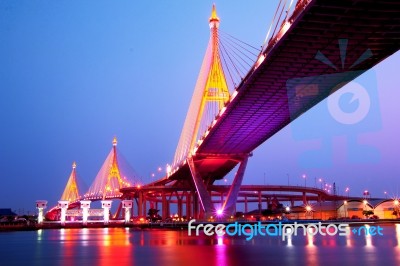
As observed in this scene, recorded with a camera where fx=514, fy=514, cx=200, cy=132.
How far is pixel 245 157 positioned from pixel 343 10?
37.4 metres

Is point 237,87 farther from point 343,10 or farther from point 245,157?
point 245,157

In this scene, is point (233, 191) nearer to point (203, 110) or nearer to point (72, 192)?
point (203, 110)

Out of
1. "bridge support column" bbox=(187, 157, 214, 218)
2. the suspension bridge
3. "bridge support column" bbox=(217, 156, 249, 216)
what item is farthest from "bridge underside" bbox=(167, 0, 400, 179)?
"bridge support column" bbox=(187, 157, 214, 218)

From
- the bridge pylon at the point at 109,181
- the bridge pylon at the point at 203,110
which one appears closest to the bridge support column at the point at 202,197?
the bridge pylon at the point at 203,110

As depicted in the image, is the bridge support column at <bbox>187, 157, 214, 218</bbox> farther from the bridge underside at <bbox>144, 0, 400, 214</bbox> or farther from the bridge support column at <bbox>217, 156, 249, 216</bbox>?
the bridge underside at <bbox>144, 0, 400, 214</bbox>

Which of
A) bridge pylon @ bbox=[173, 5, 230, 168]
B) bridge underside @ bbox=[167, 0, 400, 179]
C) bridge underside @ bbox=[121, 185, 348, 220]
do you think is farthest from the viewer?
bridge underside @ bbox=[121, 185, 348, 220]

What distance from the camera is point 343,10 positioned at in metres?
21.1

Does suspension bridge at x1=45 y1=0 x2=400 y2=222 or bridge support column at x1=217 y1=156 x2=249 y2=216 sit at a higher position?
suspension bridge at x1=45 y1=0 x2=400 y2=222

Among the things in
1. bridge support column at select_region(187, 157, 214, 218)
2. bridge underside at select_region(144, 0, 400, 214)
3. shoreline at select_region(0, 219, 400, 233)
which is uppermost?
bridge underside at select_region(144, 0, 400, 214)

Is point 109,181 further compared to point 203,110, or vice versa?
point 109,181

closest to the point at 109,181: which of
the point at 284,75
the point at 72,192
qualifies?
the point at 72,192

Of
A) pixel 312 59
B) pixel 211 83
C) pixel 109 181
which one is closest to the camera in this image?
pixel 312 59

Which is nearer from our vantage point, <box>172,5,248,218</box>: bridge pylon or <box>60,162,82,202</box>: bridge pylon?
<box>172,5,248,218</box>: bridge pylon

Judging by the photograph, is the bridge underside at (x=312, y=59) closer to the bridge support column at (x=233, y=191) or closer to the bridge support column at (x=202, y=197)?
the bridge support column at (x=233, y=191)
